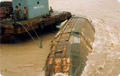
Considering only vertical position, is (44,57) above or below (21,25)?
below

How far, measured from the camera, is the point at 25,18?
44.2ft

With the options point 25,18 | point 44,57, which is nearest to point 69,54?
point 44,57

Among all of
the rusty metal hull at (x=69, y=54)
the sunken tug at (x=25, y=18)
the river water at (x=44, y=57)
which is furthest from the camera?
the sunken tug at (x=25, y=18)

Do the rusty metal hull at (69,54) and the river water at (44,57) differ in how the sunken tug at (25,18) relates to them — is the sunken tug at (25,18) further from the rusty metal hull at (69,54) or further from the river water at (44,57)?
the rusty metal hull at (69,54)

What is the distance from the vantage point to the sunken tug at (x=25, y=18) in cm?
1205

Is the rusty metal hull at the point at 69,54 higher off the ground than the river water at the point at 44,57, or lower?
higher

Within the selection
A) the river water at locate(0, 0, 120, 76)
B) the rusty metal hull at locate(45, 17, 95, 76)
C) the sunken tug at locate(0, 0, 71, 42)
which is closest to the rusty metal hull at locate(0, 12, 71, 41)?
the sunken tug at locate(0, 0, 71, 42)

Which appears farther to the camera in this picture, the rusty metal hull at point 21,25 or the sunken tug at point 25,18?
the sunken tug at point 25,18

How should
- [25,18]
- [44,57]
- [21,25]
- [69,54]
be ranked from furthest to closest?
[25,18]
[21,25]
[44,57]
[69,54]

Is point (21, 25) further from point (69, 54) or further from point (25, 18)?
point (69, 54)

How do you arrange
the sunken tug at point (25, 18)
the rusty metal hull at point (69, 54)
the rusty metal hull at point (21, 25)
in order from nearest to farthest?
the rusty metal hull at point (69, 54) < the rusty metal hull at point (21, 25) < the sunken tug at point (25, 18)

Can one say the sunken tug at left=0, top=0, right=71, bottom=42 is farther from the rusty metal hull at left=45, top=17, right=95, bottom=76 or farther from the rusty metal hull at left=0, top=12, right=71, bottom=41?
the rusty metal hull at left=45, top=17, right=95, bottom=76

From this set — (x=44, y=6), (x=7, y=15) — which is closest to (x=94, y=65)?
(x=44, y=6)

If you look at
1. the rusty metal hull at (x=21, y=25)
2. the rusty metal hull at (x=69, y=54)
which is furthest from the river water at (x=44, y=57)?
the rusty metal hull at (x=21, y=25)
